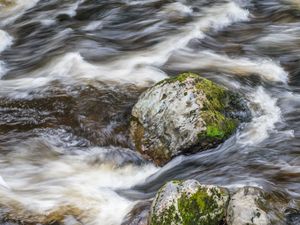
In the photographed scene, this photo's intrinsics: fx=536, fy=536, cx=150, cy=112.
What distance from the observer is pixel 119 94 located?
27.0 feet

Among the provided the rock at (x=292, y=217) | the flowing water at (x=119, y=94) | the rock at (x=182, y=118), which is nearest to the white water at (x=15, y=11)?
the flowing water at (x=119, y=94)

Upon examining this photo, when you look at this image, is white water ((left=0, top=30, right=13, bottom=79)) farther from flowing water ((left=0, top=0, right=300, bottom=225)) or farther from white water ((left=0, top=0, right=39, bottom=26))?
white water ((left=0, top=0, right=39, bottom=26))

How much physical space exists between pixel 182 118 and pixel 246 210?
6.89ft

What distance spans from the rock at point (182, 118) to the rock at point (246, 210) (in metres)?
1.62

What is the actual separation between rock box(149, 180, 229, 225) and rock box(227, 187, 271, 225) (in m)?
0.11

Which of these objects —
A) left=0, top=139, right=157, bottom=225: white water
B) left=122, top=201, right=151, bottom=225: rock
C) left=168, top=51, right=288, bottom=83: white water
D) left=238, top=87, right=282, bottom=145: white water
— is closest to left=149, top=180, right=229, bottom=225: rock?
left=122, top=201, right=151, bottom=225: rock

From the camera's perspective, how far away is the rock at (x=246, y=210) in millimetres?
4996

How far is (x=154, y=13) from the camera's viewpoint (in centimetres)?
1180

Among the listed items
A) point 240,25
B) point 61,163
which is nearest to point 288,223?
point 61,163

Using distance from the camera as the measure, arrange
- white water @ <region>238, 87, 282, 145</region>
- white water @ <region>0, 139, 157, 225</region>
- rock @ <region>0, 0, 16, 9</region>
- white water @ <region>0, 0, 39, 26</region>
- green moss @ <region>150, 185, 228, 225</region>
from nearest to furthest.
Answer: green moss @ <region>150, 185, 228, 225</region> < white water @ <region>0, 139, 157, 225</region> < white water @ <region>238, 87, 282, 145</region> < white water @ <region>0, 0, 39, 26</region> < rock @ <region>0, 0, 16, 9</region>

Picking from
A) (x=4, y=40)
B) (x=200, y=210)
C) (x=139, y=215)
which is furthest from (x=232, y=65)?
(x=4, y=40)

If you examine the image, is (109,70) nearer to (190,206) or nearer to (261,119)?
(261,119)

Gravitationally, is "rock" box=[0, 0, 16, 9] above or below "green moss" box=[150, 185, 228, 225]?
below

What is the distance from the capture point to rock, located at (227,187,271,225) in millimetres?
4996
